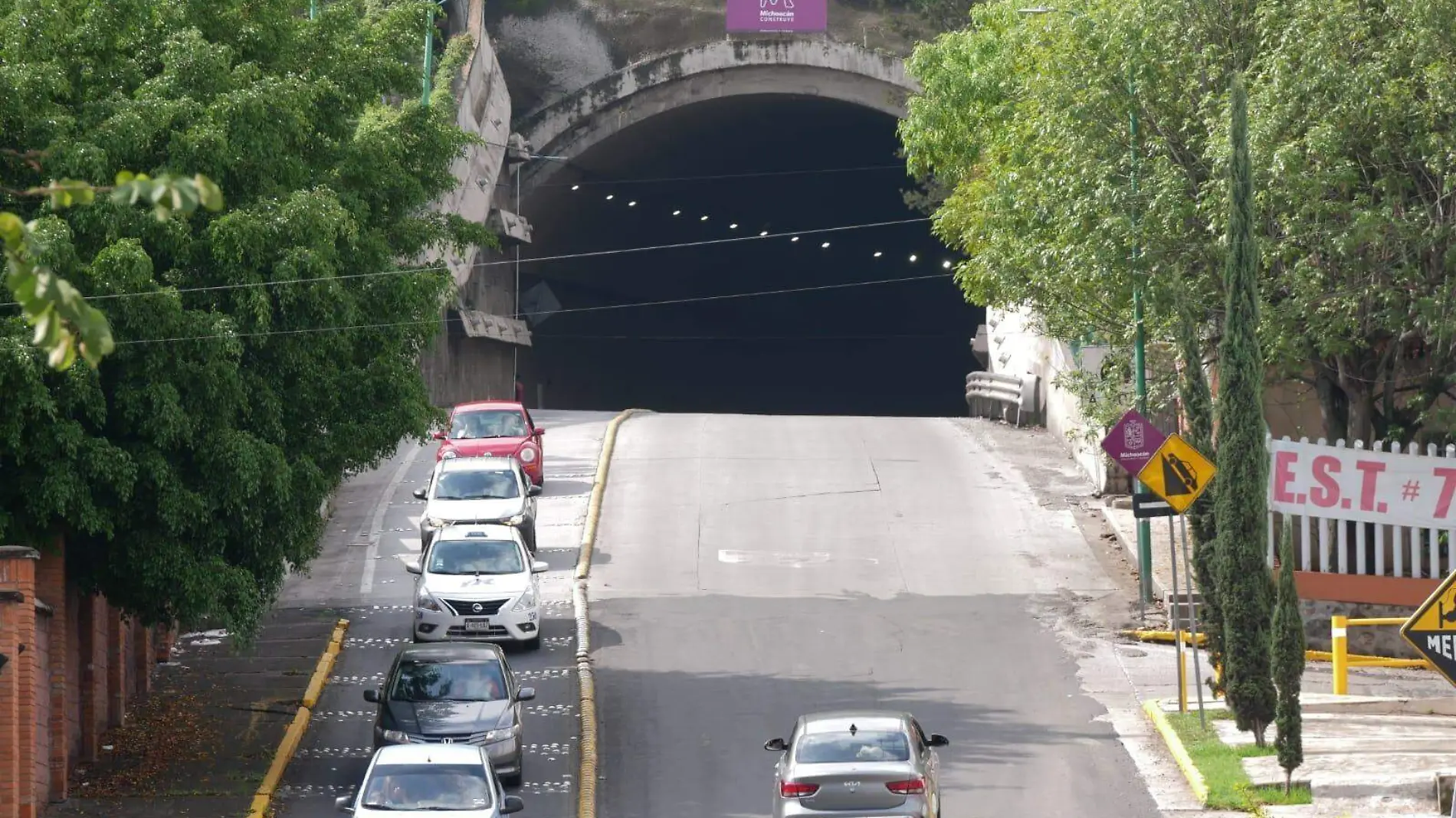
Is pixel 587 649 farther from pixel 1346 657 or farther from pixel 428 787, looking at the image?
pixel 1346 657

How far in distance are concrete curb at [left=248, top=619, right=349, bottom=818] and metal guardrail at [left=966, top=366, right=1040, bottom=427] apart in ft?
65.5

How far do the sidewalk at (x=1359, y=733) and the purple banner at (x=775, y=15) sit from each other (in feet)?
92.7

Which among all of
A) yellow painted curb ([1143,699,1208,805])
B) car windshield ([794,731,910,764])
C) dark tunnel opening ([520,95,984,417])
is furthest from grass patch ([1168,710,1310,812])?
dark tunnel opening ([520,95,984,417])

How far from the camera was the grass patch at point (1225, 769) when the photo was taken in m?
15.9

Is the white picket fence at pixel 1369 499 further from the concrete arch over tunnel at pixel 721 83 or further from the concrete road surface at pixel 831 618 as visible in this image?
the concrete arch over tunnel at pixel 721 83

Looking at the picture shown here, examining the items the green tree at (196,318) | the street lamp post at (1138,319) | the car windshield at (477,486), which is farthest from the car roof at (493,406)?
the green tree at (196,318)

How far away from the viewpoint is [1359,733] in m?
18.4

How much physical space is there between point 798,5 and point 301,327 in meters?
33.3

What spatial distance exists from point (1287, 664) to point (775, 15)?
3608 centimetres

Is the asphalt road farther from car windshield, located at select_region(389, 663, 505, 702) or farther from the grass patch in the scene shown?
the grass patch

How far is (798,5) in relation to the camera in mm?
49625

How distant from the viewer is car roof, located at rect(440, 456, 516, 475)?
27656mm

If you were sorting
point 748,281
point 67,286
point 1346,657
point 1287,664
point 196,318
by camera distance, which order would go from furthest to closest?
point 748,281
point 1346,657
point 196,318
point 1287,664
point 67,286

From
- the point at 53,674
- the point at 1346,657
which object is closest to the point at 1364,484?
the point at 1346,657
